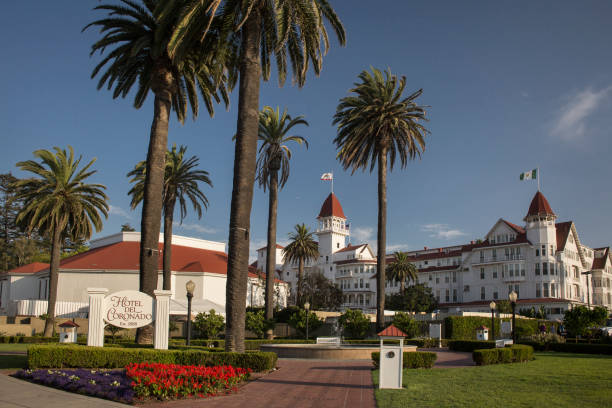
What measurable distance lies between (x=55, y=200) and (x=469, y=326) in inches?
1491

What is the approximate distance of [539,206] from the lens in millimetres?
83812

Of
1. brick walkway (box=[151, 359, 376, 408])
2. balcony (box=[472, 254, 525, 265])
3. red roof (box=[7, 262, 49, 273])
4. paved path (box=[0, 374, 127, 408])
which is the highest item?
balcony (box=[472, 254, 525, 265])

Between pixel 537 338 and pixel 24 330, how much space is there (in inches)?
1754

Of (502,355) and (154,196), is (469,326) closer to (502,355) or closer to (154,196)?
(502,355)

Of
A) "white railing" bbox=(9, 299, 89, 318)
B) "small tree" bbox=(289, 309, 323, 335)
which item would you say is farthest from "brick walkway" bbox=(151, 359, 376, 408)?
"white railing" bbox=(9, 299, 89, 318)

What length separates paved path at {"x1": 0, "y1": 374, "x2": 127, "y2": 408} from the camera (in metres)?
11.4

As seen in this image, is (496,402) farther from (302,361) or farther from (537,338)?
(537,338)

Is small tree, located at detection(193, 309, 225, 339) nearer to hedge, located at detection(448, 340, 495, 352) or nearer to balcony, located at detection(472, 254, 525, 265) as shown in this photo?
hedge, located at detection(448, 340, 495, 352)

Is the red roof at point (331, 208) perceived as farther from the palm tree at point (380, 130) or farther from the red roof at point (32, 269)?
the palm tree at point (380, 130)

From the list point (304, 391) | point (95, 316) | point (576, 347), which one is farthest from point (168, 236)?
point (304, 391)

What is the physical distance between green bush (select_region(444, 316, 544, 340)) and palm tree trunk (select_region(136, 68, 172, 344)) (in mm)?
30288

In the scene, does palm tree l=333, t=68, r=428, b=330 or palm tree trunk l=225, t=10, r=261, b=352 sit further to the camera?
palm tree l=333, t=68, r=428, b=330

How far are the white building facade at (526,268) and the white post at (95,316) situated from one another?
224ft

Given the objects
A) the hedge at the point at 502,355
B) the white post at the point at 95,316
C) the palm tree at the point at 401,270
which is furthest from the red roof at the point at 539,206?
the white post at the point at 95,316
